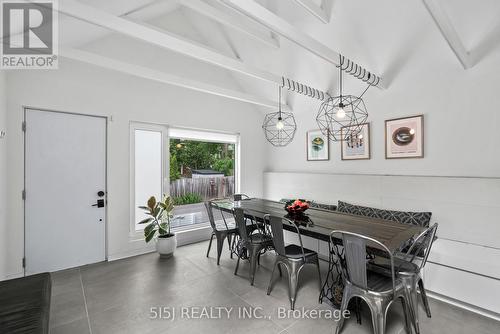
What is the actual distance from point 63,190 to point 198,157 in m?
2.16

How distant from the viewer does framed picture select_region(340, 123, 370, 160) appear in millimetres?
3605

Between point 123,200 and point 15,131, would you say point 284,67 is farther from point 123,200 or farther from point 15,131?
point 15,131

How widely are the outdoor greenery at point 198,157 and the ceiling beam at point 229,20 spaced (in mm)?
Result: 2101

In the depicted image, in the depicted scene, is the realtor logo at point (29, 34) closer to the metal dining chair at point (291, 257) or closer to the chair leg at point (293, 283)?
the metal dining chair at point (291, 257)

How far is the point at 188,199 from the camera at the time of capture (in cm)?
448

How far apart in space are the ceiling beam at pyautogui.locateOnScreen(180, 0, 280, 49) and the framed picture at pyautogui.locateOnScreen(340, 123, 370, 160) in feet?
6.21

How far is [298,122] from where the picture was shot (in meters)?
4.68

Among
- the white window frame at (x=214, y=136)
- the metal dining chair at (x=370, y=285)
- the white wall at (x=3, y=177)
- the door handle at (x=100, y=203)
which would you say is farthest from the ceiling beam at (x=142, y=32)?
the door handle at (x=100, y=203)

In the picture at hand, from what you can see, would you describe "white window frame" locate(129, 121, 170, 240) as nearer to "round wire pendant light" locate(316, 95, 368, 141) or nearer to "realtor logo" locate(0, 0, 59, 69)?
"realtor logo" locate(0, 0, 59, 69)

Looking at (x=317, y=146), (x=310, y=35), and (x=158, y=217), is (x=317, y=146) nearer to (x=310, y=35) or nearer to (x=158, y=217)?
(x=310, y=35)

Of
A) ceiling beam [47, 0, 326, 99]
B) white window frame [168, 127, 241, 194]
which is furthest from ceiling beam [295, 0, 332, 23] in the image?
white window frame [168, 127, 241, 194]

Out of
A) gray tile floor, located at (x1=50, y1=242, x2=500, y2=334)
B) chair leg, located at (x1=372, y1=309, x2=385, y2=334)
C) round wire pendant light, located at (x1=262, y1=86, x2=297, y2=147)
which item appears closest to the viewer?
chair leg, located at (x1=372, y1=309, x2=385, y2=334)

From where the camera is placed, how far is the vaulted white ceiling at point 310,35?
7.91 feet

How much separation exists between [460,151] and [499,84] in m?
0.76
